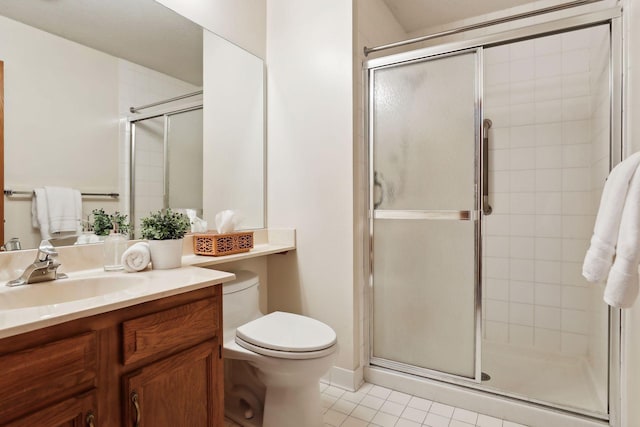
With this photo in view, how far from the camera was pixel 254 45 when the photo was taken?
7.07ft

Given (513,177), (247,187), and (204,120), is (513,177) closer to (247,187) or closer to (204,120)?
(247,187)

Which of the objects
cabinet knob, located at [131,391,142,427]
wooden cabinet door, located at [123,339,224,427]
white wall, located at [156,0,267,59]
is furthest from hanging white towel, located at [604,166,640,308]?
white wall, located at [156,0,267,59]

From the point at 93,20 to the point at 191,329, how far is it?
1.32m

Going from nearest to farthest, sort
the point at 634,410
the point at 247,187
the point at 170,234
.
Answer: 1. the point at 634,410
2. the point at 170,234
3. the point at 247,187

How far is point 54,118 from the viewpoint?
1.29 meters

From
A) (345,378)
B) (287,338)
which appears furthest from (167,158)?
(345,378)

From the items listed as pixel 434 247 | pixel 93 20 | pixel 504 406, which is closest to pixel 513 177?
pixel 434 247

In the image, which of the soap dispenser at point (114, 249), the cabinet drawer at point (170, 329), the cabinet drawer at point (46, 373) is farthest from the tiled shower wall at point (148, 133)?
the cabinet drawer at point (46, 373)

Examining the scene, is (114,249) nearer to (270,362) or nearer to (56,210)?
(56,210)

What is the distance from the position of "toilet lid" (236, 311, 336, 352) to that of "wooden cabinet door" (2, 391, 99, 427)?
62 centimetres

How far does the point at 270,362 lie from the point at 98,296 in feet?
2.23

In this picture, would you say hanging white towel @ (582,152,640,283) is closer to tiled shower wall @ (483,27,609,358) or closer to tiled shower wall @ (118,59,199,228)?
tiled shower wall @ (483,27,609,358)

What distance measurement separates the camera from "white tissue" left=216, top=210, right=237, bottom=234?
1.79 m

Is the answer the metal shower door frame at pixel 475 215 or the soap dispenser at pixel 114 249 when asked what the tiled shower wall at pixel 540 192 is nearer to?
the metal shower door frame at pixel 475 215
